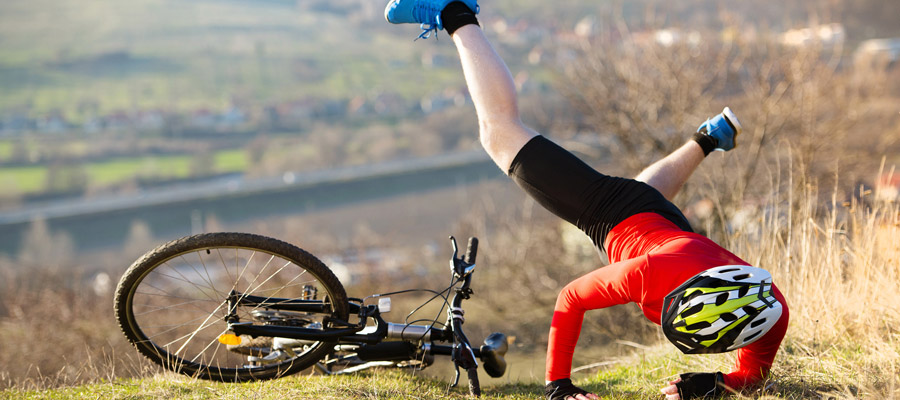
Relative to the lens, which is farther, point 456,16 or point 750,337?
point 456,16

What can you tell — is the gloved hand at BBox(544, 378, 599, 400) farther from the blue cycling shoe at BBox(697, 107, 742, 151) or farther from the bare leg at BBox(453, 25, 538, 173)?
the blue cycling shoe at BBox(697, 107, 742, 151)

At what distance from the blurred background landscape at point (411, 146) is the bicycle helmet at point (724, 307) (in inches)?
19.4

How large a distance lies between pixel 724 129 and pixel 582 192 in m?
0.93

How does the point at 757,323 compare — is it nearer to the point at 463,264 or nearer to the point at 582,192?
the point at 582,192

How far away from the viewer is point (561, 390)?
244cm

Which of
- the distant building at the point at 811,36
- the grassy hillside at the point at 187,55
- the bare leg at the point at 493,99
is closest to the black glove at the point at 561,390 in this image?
the bare leg at the point at 493,99

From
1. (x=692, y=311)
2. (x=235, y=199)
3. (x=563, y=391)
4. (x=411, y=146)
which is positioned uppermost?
(x=411, y=146)

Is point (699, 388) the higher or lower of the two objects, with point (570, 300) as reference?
lower

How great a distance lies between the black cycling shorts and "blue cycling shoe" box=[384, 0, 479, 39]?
2.44 feet

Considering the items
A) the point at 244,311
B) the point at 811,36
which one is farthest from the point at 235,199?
the point at 244,311

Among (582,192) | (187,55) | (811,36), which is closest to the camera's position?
(582,192)

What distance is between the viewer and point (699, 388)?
2.47 m

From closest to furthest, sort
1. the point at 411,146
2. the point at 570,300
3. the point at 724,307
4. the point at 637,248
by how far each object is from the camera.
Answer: the point at 724,307 → the point at 570,300 → the point at 637,248 → the point at 411,146

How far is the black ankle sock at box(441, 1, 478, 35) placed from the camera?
3.05 m
